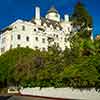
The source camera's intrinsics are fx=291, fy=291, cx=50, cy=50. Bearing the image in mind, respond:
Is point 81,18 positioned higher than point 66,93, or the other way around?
point 81,18

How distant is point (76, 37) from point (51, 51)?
18.5 feet

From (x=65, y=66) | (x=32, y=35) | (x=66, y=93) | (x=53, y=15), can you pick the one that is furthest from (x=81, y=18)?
(x=53, y=15)

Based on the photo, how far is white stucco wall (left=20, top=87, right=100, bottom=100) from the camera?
79.1ft

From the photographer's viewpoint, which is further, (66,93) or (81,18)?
(81,18)

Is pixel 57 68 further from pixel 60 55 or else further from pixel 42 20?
pixel 42 20

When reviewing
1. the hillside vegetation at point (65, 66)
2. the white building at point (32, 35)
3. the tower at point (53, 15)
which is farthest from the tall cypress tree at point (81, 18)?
the tower at point (53, 15)

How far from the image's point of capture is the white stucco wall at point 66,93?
24095 millimetres

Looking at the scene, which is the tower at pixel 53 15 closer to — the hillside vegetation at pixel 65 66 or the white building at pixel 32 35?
the white building at pixel 32 35

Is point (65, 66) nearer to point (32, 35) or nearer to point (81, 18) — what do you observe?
point (81, 18)

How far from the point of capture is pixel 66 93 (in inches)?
1097

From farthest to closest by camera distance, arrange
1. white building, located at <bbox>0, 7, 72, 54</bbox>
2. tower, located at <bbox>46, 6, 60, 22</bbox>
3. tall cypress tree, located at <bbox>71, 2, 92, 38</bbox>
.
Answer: tower, located at <bbox>46, 6, 60, 22</bbox> < white building, located at <bbox>0, 7, 72, 54</bbox> < tall cypress tree, located at <bbox>71, 2, 92, 38</bbox>

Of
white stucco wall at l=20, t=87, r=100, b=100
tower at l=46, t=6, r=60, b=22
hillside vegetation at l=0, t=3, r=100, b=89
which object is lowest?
white stucco wall at l=20, t=87, r=100, b=100

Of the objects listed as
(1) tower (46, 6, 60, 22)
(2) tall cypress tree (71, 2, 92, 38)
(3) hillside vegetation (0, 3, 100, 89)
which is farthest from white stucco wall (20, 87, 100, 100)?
(1) tower (46, 6, 60, 22)

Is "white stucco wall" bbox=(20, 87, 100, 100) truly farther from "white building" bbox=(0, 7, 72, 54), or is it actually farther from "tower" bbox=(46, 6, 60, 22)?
"tower" bbox=(46, 6, 60, 22)
